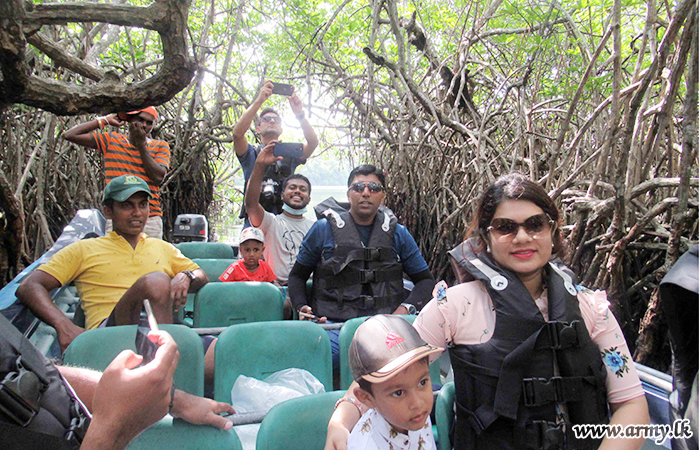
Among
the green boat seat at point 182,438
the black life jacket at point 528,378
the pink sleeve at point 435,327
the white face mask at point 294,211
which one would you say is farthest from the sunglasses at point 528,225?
the white face mask at point 294,211

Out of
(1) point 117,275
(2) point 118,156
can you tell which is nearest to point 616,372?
(1) point 117,275

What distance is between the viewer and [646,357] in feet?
7.14

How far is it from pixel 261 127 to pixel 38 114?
3.30 metres

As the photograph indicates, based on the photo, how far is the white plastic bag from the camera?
1.84m

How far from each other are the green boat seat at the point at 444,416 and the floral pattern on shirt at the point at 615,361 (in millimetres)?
477

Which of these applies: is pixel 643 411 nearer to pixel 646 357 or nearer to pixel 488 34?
pixel 646 357

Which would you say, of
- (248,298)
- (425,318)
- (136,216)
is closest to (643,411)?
(425,318)

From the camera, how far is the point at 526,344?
121cm

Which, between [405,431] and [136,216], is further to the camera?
[136,216]

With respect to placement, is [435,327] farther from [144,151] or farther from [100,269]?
[144,151]

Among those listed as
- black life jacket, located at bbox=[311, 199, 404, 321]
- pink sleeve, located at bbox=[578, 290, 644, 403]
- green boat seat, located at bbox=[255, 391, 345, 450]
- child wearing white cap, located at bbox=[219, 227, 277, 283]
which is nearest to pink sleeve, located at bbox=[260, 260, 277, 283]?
child wearing white cap, located at bbox=[219, 227, 277, 283]

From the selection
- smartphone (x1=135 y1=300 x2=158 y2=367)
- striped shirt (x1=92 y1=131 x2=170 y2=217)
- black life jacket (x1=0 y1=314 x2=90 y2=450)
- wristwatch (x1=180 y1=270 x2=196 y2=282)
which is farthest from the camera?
striped shirt (x1=92 y1=131 x2=170 y2=217)

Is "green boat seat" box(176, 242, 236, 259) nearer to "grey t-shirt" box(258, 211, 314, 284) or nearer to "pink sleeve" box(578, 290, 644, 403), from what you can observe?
"grey t-shirt" box(258, 211, 314, 284)

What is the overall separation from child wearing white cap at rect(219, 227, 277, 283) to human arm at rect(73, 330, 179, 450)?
2.24 metres
